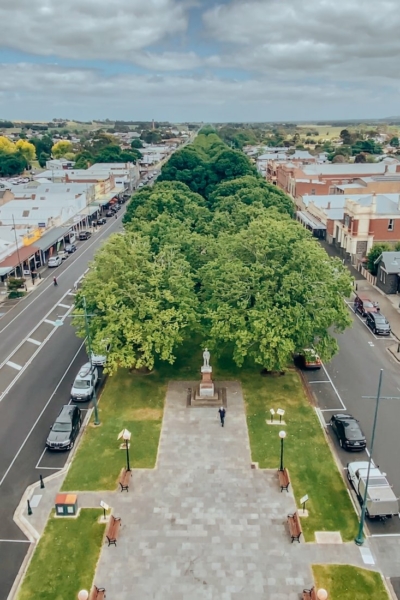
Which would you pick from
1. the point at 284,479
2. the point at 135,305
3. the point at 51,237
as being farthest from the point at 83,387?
the point at 51,237

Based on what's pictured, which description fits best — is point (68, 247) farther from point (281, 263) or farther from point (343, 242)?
point (281, 263)

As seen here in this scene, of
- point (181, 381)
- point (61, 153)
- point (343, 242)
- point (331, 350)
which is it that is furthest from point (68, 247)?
point (61, 153)

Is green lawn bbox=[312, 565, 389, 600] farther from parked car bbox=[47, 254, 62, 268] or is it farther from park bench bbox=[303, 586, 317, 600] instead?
parked car bbox=[47, 254, 62, 268]

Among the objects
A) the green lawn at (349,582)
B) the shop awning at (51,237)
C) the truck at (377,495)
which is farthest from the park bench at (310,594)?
the shop awning at (51,237)

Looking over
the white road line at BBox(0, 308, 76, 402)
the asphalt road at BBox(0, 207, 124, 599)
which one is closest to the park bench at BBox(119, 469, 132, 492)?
the asphalt road at BBox(0, 207, 124, 599)

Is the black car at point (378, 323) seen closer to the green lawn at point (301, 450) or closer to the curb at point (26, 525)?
the green lawn at point (301, 450)
